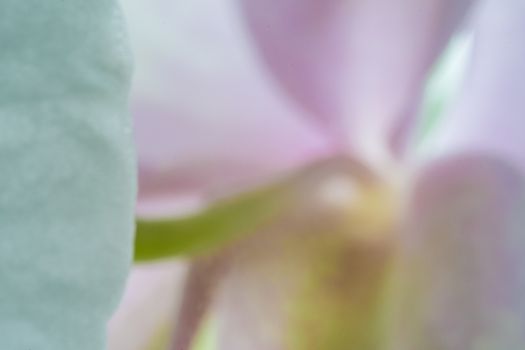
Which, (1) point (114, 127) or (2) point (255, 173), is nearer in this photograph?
(1) point (114, 127)

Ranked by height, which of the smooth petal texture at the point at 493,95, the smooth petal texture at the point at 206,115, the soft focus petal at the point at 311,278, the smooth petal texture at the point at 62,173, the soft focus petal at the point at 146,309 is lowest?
the smooth petal texture at the point at 62,173

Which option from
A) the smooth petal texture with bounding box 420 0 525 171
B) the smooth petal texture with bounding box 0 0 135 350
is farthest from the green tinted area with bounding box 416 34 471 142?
the smooth petal texture with bounding box 0 0 135 350

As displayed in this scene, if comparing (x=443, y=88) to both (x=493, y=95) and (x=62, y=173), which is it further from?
(x=62, y=173)

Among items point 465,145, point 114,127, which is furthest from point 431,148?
point 114,127

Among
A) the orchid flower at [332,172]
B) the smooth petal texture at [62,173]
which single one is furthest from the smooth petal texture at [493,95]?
the smooth petal texture at [62,173]

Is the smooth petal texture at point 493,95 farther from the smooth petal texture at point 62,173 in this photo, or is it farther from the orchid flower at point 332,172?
the smooth petal texture at point 62,173

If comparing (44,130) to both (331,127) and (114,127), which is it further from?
(331,127)

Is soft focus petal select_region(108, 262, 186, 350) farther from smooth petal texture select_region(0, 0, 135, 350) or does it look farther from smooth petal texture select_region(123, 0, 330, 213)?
smooth petal texture select_region(0, 0, 135, 350)
